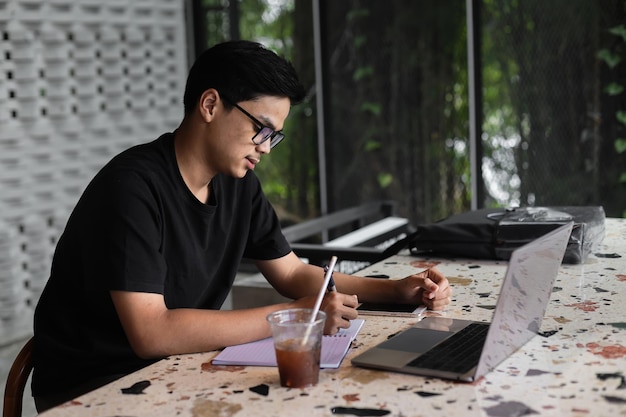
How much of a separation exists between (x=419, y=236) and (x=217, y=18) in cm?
340

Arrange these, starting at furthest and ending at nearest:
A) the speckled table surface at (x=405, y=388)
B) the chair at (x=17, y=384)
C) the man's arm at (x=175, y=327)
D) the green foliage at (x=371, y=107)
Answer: the green foliage at (x=371, y=107)
the chair at (x=17, y=384)
the man's arm at (x=175, y=327)
the speckled table surface at (x=405, y=388)

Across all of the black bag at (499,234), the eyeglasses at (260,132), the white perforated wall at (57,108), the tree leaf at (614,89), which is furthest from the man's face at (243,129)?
the tree leaf at (614,89)

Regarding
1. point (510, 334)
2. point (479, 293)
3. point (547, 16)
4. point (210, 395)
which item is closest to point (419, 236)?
point (479, 293)

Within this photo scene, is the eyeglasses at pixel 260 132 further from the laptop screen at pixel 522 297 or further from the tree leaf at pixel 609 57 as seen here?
the tree leaf at pixel 609 57

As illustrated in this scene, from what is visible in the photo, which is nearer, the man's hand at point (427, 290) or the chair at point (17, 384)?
the chair at point (17, 384)

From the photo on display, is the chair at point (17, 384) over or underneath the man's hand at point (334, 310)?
underneath

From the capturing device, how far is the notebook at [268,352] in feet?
5.20

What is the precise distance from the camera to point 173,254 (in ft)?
6.53

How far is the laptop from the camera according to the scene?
145 cm

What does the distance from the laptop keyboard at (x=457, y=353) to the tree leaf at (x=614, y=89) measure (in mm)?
3054

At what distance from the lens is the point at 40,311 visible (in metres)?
1.99

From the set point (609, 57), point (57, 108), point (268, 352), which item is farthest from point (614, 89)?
point (268, 352)

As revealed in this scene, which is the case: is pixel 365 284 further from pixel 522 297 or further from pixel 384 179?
pixel 384 179

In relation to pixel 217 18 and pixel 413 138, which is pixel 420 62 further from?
pixel 217 18
